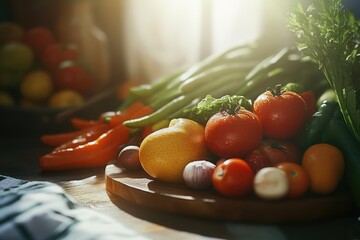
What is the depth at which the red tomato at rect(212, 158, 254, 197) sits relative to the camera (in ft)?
3.28

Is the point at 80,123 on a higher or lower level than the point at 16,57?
lower

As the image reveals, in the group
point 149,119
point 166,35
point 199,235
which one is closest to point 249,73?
point 149,119

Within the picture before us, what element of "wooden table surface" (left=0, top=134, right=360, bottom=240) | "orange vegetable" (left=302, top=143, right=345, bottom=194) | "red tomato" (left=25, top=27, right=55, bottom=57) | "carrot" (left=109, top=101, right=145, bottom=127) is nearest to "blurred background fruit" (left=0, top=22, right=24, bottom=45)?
"red tomato" (left=25, top=27, right=55, bottom=57)

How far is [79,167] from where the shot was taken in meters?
1.40

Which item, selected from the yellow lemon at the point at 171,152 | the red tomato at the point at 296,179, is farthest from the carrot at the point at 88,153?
the red tomato at the point at 296,179

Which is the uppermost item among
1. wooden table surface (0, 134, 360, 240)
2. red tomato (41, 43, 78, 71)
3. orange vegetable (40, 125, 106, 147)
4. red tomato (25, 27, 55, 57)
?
red tomato (25, 27, 55, 57)

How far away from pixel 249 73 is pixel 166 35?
33.3 inches

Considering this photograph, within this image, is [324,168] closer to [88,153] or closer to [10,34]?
A: [88,153]

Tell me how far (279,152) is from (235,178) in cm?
13

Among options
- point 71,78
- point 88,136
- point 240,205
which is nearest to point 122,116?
point 88,136

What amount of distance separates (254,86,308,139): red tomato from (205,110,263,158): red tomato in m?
0.04

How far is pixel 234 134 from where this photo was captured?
108 cm

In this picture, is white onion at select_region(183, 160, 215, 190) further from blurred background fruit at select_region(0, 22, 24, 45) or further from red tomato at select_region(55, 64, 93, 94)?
blurred background fruit at select_region(0, 22, 24, 45)

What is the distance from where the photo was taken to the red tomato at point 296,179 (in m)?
1.00
